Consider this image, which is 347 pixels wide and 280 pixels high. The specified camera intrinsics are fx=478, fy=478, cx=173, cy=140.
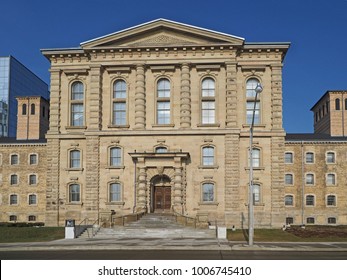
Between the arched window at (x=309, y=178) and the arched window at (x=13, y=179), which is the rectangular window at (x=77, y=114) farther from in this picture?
the arched window at (x=309, y=178)

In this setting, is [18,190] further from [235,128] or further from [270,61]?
[270,61]

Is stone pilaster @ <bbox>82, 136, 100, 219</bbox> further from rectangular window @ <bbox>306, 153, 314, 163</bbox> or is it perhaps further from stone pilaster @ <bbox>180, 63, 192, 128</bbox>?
rectangular window @ <bbox>306, 153, 314, 163</bbox>

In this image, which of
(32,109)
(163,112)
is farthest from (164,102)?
(32,109)

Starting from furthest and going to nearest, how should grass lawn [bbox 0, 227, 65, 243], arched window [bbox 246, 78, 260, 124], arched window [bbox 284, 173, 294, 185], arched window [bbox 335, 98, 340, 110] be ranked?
arched window [bbox 335, 98, 340, 110] → arched window [bbox 284, 173, 294, 185] → arched window [bbox 246, 78, 260, 124] → grass lawn [bbox 0, 227, 65, 243]

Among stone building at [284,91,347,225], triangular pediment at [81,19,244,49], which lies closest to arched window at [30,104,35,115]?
triangular pediment at [81,19,244,49]

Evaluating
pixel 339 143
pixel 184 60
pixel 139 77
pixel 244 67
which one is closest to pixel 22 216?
pixel 139 77

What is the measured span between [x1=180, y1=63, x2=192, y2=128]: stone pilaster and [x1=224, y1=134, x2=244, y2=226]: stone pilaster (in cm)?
470

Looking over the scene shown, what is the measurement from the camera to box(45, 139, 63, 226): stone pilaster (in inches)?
2094

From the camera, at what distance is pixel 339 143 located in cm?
6188

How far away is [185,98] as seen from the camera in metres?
52.1

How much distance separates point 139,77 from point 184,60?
17.4 ft

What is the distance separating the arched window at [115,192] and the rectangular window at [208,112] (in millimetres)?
11783

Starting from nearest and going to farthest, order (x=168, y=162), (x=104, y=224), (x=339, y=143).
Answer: (x=104, y=224) < (x=168, y=162) < (x=339, y=143)

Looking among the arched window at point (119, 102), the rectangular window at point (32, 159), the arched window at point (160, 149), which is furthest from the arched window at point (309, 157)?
the rectangular window at point (32, 159)
